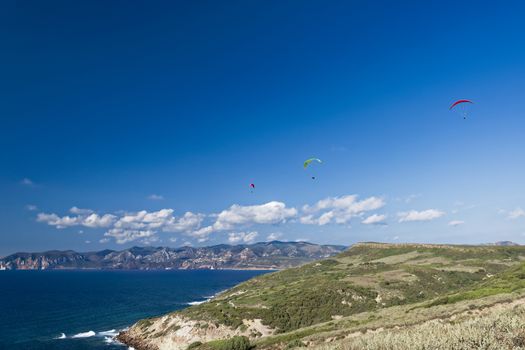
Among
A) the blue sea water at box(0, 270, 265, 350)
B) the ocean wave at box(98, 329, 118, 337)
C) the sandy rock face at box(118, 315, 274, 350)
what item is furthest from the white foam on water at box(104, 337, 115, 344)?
the ocean wave at box(98, 329, 118, 337)

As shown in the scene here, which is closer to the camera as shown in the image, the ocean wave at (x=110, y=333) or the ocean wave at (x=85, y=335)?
the ocean wave at (x=85, y=335)

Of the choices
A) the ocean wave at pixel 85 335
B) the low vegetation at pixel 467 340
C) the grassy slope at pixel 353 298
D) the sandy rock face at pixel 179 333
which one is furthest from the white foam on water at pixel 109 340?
the low vegetation at pixel 467 340

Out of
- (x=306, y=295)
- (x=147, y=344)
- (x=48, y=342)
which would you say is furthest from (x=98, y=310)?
(x=306, y=295)

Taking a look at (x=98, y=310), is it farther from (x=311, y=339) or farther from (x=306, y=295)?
(x=311, y=339)

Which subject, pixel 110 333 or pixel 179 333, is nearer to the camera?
pixel 179 333

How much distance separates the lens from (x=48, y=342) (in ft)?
298

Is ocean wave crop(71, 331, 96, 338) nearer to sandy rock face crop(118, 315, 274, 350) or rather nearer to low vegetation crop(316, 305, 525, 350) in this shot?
sandy rock face crop(118, 315, 274, 350)

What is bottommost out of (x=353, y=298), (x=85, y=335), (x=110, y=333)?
(x=110, y=333)

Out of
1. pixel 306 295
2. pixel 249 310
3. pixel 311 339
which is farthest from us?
pixel 306 295

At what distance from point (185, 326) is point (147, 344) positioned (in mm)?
10609

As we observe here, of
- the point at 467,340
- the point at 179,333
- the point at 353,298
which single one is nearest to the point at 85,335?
the point at 179,333

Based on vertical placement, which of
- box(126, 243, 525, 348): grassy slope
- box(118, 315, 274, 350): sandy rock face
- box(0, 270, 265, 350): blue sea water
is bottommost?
A: box(0, 270, 265, 350): blue sea water

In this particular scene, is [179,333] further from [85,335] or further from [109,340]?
[85,335]

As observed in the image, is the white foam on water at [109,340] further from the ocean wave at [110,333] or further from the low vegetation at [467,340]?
the low vegetation at [467,340]
